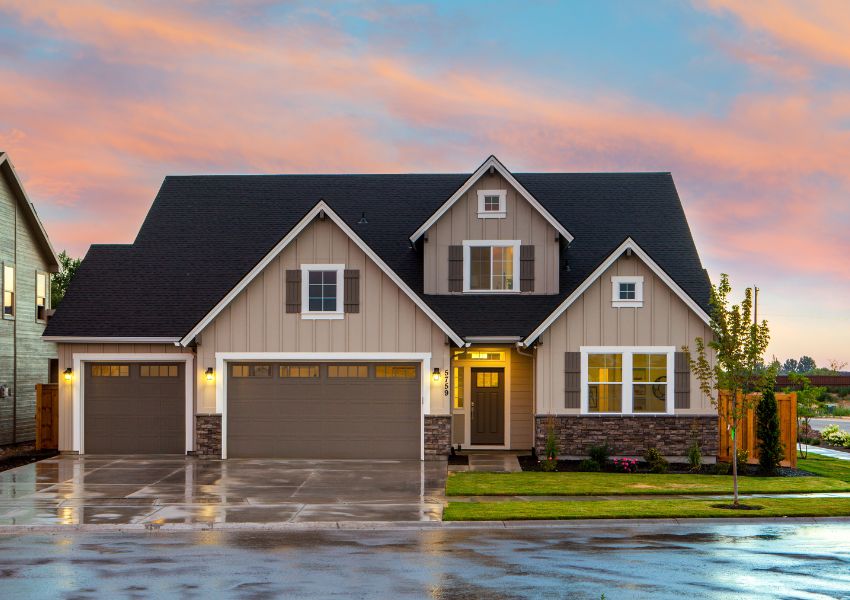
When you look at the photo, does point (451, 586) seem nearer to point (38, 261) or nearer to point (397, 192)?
point (397, 192)

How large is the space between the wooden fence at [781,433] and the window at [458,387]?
7357 millimetres

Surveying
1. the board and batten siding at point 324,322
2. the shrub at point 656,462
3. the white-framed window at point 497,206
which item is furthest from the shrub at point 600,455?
the white-framed window at point 497,206

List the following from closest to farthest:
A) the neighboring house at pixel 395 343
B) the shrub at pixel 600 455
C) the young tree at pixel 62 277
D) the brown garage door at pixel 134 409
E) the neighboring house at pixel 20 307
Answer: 1. the shrub at pixel 600 455
2. the neighboring house at pixel 395 343
3. the brown garage door at pixel 134 409
4. the neighboring house at pixel 20 307
5. the young tree at pixel 62 277

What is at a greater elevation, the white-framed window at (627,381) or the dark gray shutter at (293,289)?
the dark gray shutter at (293,289)

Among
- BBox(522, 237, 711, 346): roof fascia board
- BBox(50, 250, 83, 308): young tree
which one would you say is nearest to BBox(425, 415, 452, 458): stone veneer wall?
BBox(522, 237, 711, 346): roof fascia board

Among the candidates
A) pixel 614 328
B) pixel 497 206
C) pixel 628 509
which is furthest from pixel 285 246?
pixel 628 509

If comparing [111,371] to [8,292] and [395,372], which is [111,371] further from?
[395,372]

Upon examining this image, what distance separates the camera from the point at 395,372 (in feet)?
86.9

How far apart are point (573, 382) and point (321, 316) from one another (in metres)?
7.08

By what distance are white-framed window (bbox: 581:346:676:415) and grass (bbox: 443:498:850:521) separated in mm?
6983

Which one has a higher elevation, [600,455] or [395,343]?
[395,343]

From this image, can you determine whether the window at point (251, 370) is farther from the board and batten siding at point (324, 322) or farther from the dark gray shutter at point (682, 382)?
the dark gray shutter at point (682, 382)

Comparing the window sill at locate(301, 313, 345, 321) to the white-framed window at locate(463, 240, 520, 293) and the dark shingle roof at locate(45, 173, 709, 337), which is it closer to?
the dark shingle roof at locate(45, 173, 709, 337)

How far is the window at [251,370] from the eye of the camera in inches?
1050
